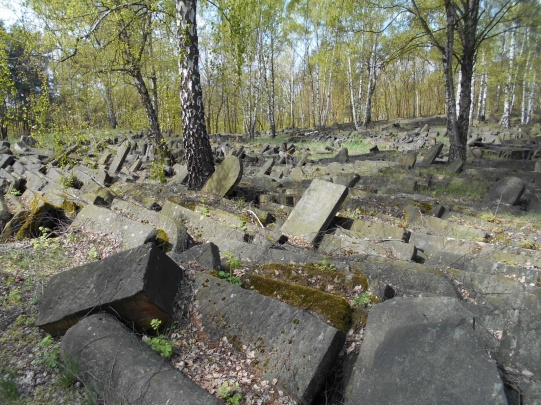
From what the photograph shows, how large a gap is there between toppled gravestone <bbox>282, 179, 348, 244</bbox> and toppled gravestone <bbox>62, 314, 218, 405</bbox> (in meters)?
3.38

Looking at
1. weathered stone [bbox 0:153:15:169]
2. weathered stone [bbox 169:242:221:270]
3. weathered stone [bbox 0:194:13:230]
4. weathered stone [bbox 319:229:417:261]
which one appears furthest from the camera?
weathered stone [bbox 0:153:15:169]

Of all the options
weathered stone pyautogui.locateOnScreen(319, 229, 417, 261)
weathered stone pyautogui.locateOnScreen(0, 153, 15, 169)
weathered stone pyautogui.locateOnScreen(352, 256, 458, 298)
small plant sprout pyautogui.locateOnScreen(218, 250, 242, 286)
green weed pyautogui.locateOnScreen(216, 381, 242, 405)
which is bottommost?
green weed pyautogui.locateOnScreen(216, 381, 242, 405)

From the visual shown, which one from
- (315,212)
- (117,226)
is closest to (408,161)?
(315,212)

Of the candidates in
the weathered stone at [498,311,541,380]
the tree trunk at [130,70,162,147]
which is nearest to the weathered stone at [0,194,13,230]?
the tree trunk at [130,70,162,147]

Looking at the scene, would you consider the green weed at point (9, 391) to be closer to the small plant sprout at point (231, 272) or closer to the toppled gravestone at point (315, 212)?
the small plant sprout at point (231, 272)

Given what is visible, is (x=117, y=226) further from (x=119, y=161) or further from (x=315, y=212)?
(x=119, y=161)

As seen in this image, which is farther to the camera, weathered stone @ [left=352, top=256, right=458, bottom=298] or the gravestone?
the gravestone

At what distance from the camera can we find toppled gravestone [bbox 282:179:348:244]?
598 centimetres

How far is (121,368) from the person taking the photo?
275cm

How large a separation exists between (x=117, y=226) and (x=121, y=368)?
330 centimetres

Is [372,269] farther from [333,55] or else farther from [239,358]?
[333,55]

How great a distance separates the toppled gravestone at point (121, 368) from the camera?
2.50 meters

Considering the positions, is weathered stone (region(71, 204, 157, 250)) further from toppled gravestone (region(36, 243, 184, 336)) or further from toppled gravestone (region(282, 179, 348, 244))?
toppled gravestone (region(282, 179, 348, 244))

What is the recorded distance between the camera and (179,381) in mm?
2594
